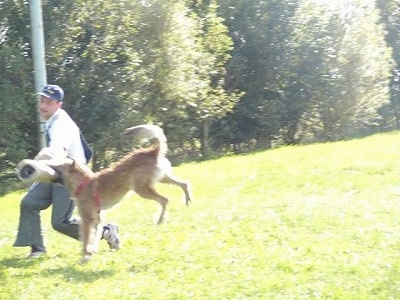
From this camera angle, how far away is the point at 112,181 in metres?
8.45

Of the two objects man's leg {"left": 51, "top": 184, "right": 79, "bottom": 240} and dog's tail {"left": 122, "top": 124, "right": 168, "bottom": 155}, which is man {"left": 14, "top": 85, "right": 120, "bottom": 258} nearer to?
man's leg {"left": 51, "top": 184, "right": 79, "bottom": 240}

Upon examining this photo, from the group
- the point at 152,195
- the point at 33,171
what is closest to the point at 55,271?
the point at 33,171

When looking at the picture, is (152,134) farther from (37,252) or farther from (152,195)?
(37,252)

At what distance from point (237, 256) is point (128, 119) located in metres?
15.5

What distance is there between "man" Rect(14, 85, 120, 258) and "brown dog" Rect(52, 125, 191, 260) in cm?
24

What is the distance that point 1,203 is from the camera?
637 inches

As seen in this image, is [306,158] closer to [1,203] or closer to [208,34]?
[1,203]

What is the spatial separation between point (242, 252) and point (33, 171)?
8.10 feet

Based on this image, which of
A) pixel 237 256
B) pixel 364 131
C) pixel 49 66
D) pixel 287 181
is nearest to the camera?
pixel 237 256

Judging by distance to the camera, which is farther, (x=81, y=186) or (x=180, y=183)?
(x=180, y=183)

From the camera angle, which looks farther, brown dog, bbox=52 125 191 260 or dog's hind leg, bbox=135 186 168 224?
dog's hind leg, bbox=135 186 168 224

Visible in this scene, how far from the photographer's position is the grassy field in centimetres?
696

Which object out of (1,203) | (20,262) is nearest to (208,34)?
(1,203)

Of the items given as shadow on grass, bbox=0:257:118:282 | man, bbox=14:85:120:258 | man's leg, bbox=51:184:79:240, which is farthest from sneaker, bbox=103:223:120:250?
shadow on grass, bbox=0:257:118:282
